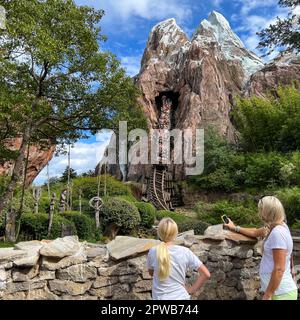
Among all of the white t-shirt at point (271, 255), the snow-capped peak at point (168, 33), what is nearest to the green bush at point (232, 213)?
the white t-shirt at point (271, 255)

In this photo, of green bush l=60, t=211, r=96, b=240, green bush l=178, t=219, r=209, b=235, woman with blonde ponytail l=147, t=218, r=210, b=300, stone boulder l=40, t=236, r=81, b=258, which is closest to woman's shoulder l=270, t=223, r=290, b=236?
woman with blonde ponytail l=147, t=218, r=210, b=300

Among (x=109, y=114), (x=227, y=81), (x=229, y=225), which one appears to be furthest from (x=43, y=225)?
(x=227, y=81)

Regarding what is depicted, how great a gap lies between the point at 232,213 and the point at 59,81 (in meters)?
Result: 7.49

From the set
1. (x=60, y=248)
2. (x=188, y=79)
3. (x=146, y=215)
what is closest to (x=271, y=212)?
(x=60, y=248)

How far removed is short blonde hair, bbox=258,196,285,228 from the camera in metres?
2.60

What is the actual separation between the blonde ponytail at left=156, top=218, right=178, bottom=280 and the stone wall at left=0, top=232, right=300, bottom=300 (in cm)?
121

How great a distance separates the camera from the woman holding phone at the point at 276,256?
→ 2.50 m

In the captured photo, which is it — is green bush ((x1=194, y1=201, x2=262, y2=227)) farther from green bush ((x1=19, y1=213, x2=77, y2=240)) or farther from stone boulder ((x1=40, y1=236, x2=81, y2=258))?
stone boulder ((x1=40, y1=236, x2=81, y2=258))

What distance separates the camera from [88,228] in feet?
44.6

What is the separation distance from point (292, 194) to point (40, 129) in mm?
8291

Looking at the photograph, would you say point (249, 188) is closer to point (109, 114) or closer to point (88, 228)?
point (88, 228)

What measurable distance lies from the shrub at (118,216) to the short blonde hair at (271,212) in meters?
12.1

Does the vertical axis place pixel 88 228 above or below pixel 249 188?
below

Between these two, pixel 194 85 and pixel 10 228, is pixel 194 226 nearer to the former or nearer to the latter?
pixel 10 228
